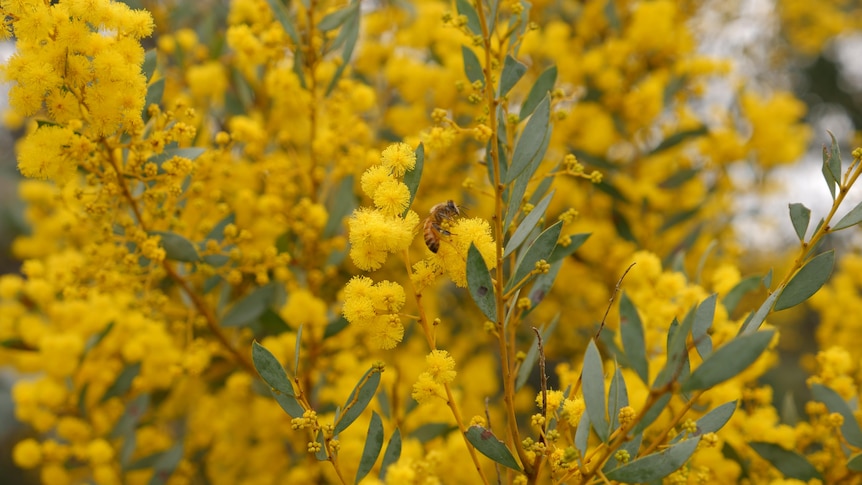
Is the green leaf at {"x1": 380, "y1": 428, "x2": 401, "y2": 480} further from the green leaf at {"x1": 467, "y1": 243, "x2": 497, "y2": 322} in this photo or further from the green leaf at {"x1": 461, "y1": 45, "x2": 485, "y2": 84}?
the green leaf at {"x1": 461, "y1": 45, "x2": 485, "y2": 84}

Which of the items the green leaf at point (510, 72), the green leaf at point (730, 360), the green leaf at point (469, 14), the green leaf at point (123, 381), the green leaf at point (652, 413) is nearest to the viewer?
the green leaf at point (730, 360)

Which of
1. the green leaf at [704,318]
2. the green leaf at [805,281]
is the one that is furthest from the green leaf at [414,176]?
the green leaf at [805,281]

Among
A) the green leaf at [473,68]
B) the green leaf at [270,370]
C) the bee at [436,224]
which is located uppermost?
the green leaf at [473,68]

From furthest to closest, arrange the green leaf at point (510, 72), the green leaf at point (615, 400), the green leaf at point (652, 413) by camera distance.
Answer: the green leaf at point (510, 72), the green leaf at point (615, 400), the green leaf at point (652, 413)

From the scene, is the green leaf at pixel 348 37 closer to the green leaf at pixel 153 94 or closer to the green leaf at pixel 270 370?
the green leaf at pixel 153 94

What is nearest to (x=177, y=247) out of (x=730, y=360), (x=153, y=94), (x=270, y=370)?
(x=153, y=94)

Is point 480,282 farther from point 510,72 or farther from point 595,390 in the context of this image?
point 510,72

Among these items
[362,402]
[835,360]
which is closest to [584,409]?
[362,402]

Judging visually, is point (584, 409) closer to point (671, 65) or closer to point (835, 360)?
point (835, 360)
